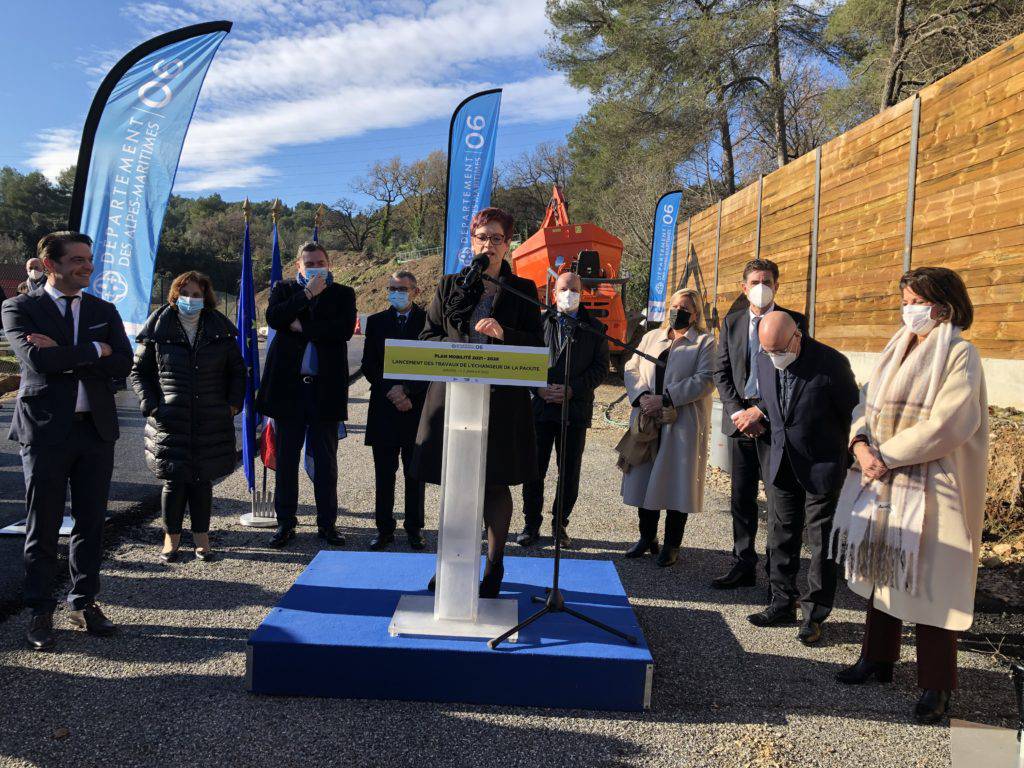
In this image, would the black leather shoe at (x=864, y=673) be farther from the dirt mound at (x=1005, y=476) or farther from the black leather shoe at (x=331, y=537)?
the black leather shoe at (x=331, y=537)

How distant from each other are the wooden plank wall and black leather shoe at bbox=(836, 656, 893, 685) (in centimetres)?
288

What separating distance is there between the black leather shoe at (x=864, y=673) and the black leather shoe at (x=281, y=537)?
3529 mm

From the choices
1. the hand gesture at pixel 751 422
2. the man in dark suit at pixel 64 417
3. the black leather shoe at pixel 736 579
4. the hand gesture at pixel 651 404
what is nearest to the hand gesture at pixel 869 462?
the hand gesture at pixel 751 422

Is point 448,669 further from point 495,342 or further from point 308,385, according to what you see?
point 308,385

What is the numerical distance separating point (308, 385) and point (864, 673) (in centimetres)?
377

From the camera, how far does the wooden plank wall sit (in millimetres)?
5086

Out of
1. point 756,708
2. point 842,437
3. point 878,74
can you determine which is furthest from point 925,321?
point 878,74

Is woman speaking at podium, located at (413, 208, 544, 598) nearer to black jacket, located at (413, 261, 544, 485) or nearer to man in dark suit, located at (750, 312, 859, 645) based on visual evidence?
black jacket, located at (413, 261, 544, 485)

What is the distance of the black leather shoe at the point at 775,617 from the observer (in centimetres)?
383

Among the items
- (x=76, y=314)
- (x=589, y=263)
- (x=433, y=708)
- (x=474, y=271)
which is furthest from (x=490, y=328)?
(x=589, y=263)

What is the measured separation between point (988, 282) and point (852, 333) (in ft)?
7.90

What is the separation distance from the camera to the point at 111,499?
597cm

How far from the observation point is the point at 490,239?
3.08m

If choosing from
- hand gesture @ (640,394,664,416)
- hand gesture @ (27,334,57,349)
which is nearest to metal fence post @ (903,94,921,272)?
hand gesture @ (640,394,664,416)
